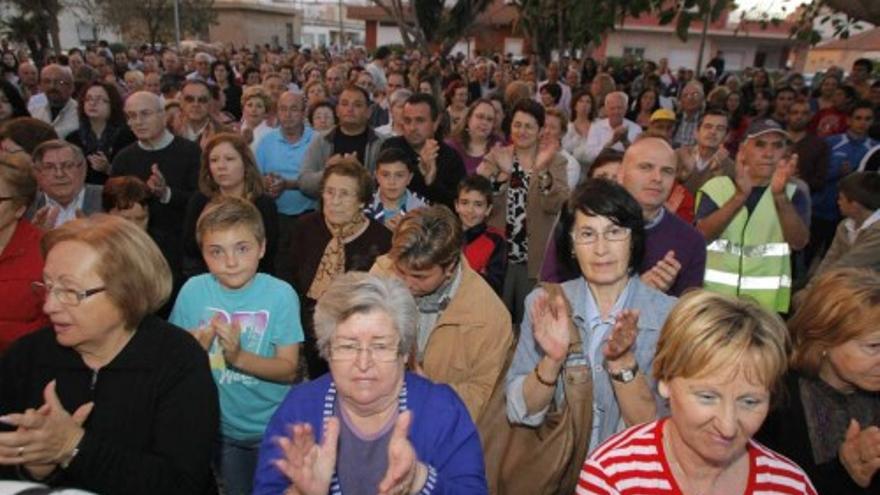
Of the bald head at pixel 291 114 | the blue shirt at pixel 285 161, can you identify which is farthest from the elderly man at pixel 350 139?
the bald head at pixel 291 114

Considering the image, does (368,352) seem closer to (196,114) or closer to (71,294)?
(71,294)

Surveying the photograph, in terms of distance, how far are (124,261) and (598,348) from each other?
1.65 metres

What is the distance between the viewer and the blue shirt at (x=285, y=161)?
18.5 feet

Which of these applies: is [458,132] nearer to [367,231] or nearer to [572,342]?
[367,231]

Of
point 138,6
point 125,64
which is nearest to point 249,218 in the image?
point 125,64

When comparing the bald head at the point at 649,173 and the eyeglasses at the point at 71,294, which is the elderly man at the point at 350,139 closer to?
the bald head at the point at 649,173

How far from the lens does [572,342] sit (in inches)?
91.3

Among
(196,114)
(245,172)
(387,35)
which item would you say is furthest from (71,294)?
(387,35)

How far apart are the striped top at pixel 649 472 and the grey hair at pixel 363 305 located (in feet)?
2.24

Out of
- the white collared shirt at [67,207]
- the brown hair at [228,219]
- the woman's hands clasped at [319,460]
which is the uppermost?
the brown hair at [228,219]

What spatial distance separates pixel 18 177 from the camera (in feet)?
9.73

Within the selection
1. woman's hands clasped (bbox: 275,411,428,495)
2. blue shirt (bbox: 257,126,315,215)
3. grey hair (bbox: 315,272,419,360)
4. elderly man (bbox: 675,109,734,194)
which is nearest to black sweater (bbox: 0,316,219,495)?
grey hair (bbox: 315,272,419,360)

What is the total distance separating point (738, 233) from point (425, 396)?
2486mm

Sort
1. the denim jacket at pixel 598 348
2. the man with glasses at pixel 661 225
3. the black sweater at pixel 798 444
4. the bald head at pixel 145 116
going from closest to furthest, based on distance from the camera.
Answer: the black sweater at pixel 798 444 → the denim jacket at pixel 598 348 → the man with glasses at pixel 661 225 → the bald head at pixel 145 116
